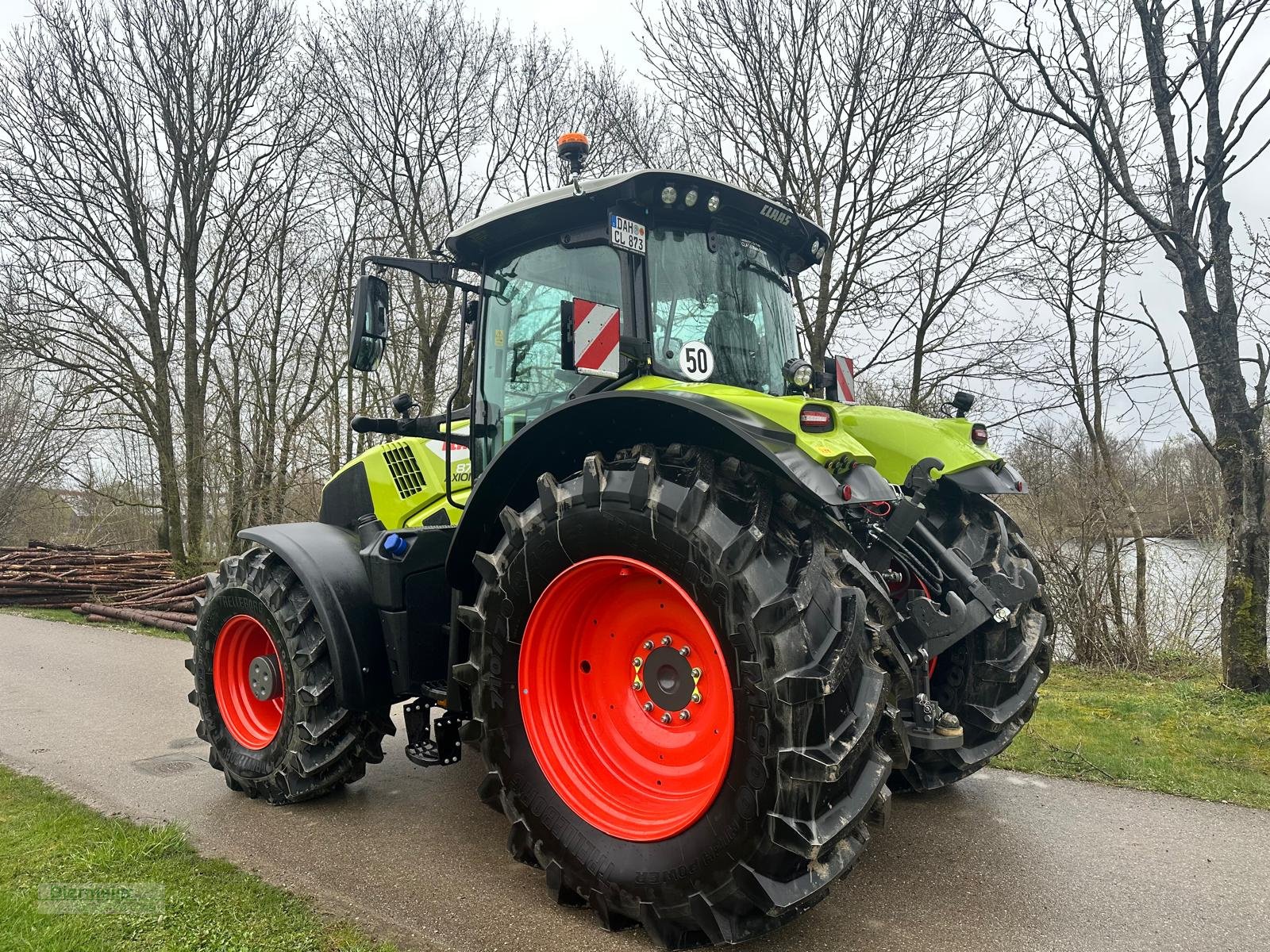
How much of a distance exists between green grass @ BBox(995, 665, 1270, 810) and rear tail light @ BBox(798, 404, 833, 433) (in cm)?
276

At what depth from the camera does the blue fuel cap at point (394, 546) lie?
12.8 feet

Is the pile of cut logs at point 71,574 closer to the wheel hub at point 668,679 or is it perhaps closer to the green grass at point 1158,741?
the wheel hub at point 668,679

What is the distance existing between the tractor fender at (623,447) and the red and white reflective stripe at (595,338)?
191 mm

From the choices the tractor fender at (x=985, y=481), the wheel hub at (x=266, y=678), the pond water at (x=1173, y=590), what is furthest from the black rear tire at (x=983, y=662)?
the pond water at (x=1173, y=590)

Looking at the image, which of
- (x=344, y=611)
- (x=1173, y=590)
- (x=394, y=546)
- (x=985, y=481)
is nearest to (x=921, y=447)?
(x=985, y=481)

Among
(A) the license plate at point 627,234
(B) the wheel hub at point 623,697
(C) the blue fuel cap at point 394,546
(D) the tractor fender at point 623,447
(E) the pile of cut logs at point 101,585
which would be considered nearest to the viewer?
(D) the tractor fender at point 623,447

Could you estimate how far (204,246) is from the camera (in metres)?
17.5

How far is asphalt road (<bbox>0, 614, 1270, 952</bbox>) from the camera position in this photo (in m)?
2.71

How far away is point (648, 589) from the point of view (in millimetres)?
2924

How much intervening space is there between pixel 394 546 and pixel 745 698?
6.78 feet

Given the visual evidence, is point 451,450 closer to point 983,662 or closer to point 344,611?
point 344,611

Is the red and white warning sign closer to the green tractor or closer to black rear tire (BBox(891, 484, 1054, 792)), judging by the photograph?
the green tractor

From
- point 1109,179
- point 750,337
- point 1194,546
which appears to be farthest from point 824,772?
point 1194,546

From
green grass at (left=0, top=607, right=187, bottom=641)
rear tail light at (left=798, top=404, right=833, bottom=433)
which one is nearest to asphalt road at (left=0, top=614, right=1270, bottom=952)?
rear tail light at (left=798, top=404, right=833, bottom=433)
